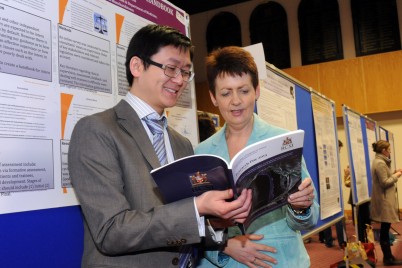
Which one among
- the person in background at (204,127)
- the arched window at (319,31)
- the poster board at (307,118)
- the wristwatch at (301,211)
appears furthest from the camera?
the arched window at (319,31)

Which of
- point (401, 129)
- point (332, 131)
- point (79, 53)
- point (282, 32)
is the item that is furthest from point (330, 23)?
point (79, 53)

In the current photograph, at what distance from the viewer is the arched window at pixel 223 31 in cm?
1104

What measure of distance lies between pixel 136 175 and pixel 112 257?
240 mm

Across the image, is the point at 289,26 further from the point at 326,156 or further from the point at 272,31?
the point at 326,156

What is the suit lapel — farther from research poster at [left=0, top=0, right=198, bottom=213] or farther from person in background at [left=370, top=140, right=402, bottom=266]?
person in background at [left=370, top=140, right=402, bottom=266]

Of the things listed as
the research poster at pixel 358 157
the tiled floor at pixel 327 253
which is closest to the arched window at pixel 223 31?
the tiled floor at pixel 327 253

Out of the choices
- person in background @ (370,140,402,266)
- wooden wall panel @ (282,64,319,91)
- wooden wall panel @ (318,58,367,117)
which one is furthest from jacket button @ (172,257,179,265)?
wooden wall panel @ (282,64,319,91)

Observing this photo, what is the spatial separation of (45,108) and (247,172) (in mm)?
705

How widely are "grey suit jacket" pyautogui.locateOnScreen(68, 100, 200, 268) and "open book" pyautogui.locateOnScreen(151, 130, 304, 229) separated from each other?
0.19 feet

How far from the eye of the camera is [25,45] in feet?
4.20

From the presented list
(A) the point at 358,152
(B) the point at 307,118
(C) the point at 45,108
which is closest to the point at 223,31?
(A) the point at 358,152

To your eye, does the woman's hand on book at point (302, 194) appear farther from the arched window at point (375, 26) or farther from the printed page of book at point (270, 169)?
the arched window at point (375, 26)

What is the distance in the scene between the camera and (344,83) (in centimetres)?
983

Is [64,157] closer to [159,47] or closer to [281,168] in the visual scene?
[159,47]
